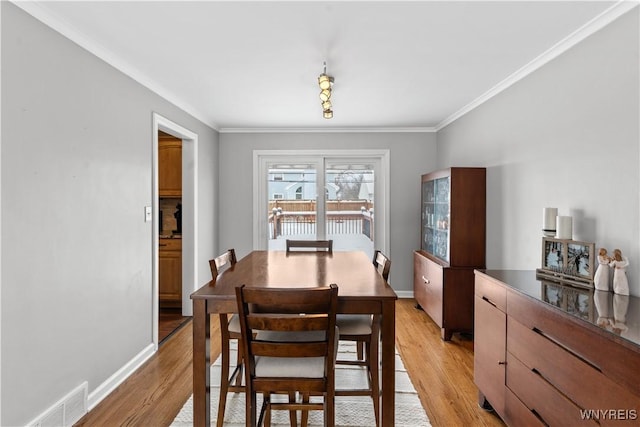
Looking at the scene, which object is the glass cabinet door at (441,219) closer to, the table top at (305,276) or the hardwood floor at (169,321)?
the table top at (305,276)

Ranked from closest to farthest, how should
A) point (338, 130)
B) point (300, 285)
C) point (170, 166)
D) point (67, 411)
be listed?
1. point (300, 285)
2. point (67, 411)
3. point (170, 166)
4. point (338, 130)

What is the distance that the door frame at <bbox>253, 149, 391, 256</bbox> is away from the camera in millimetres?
5004

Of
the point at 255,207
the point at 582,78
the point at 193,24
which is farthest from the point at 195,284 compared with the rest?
the point at 582,78

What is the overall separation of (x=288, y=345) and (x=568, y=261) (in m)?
1.68

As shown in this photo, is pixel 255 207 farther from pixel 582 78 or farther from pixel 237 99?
pixel 582 78

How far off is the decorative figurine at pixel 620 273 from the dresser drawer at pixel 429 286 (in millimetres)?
1769

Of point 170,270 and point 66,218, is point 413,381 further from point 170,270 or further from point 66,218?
point 170,270

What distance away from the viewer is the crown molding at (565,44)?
1889mm

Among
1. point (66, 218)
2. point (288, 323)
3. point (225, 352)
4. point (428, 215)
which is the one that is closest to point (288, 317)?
point (288, 323)

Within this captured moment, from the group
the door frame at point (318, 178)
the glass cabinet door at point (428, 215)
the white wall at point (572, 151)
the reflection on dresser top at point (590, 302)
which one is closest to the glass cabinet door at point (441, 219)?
the glass cabinet door at point (428, 215)

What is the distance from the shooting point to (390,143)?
4996mm

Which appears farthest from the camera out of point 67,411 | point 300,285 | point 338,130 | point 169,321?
point 338,130

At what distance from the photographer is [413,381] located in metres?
2.66

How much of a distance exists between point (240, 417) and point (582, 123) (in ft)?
9.10
